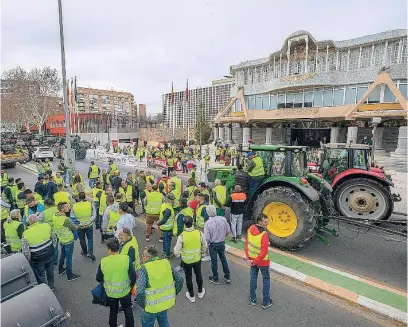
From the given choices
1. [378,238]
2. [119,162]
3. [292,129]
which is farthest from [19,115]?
[378,238]

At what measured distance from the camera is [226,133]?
37031 millimetres

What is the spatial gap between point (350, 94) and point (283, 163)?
2296cm

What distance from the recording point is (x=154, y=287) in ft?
10.5

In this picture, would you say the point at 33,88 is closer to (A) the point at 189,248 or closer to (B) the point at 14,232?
(B) the point at 14,232

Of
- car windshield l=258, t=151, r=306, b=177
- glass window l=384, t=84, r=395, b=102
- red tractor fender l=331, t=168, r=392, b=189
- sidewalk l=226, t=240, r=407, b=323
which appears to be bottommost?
sidewalk l=226, t=240, r=407, b=323

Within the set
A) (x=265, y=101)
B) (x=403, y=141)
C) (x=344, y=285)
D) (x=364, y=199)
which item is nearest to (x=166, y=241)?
(x=344, y=285)

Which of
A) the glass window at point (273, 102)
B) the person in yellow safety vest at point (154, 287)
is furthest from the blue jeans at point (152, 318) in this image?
the glass window at point (273, 102)

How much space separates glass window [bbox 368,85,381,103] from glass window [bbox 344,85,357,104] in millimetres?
1614

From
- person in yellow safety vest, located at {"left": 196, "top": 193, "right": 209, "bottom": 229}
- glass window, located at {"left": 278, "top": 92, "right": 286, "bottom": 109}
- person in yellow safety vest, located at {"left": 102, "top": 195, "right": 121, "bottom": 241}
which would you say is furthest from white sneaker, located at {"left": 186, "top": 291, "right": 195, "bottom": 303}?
glass window, located at {"left": 278, "top": 92, "right": 286, "bottom": 109}

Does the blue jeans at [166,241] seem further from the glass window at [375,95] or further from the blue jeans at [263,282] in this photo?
the glass window at [375,95]

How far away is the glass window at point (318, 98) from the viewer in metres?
26.9

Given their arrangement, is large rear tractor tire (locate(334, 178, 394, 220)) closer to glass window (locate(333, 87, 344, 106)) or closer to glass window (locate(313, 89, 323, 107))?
glass window (locate(333, 87, 344, 106))

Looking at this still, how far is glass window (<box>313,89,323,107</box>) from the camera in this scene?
2689 centimetres

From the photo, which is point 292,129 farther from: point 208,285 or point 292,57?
point 208,285
